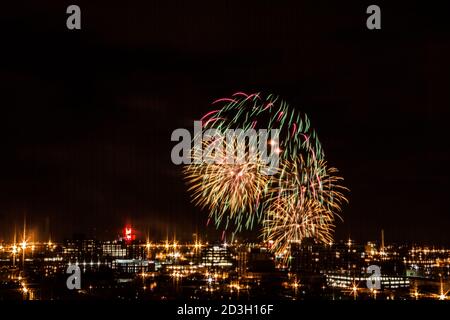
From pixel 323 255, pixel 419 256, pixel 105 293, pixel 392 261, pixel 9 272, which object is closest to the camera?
pixel 105 293

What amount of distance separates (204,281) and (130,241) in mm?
35753
